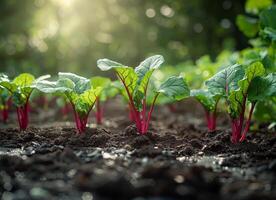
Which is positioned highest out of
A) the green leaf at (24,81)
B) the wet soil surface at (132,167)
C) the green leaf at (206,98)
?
the green leaf at (24,81)

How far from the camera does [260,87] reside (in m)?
2.69

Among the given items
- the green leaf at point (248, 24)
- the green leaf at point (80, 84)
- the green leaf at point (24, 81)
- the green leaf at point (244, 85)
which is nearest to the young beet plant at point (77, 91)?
the green leaf at point (80, 84)

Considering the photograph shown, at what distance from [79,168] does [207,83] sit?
48.3 inches

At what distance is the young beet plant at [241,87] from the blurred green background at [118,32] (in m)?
5.23

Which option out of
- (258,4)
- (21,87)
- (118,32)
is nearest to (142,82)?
(21,87)

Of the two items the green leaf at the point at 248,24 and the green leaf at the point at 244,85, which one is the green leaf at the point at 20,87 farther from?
the green leaf at the point at 248,24

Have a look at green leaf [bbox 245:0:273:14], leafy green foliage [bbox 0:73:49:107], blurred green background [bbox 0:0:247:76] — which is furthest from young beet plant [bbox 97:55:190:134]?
blurred green background [bbox 0:0:247:76]

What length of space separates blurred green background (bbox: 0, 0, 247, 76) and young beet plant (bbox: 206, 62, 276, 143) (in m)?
5.23

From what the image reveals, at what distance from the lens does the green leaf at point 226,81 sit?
285cm

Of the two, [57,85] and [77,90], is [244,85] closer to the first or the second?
[77,90]

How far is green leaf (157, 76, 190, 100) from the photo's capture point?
280 centimetres

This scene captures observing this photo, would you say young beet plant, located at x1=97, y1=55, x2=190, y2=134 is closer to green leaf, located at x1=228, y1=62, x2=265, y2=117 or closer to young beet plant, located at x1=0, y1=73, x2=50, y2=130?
green leaf, located at x1=228, y1=62, x2=265, y2=117

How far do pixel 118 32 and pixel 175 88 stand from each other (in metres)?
5.83

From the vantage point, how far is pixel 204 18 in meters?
8.25
